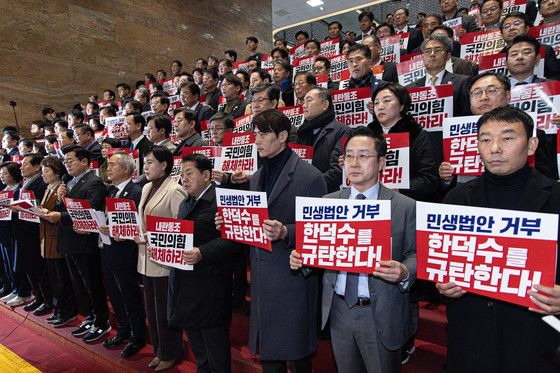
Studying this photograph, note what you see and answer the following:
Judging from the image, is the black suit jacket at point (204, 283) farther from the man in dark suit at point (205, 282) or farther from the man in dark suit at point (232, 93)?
the man in dark suit at point (232, 93)

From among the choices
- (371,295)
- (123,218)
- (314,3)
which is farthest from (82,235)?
(314,3)

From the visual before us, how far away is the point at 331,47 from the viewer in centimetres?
746

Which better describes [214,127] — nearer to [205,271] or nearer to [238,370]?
[205,271]

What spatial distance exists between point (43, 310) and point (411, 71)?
5.16 m

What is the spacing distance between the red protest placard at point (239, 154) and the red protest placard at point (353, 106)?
1147mm

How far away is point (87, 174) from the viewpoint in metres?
4.01

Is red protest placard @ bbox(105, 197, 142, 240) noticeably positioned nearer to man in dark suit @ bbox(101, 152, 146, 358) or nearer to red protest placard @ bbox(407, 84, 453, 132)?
man in dark suit @ bbox(101, 152, 146, 358)

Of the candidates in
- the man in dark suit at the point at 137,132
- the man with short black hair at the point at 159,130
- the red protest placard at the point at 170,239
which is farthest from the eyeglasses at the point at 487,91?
the man in dark suit at the point at 137,132

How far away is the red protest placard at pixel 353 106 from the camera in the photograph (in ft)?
12.2

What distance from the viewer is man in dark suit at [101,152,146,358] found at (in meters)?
3.46

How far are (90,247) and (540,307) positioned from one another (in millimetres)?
3740

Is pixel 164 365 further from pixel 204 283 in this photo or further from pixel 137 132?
pixel 137 132

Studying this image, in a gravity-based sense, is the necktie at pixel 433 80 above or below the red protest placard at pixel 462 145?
above

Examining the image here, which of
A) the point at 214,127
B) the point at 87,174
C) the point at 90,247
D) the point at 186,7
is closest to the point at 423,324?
the point at 214,127
